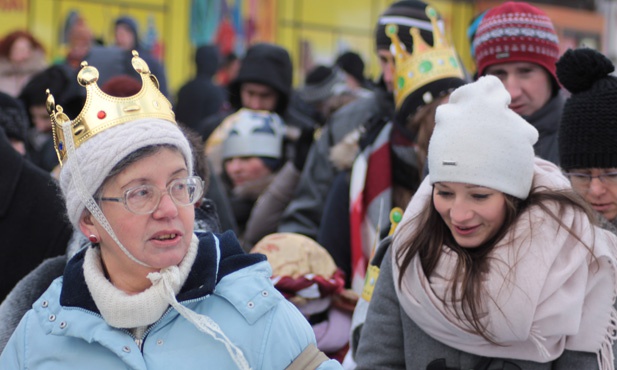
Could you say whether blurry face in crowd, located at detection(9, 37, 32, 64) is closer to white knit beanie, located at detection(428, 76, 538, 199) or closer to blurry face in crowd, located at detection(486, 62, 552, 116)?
blurry face in crowd, located at detection(486, 62, 552, 116)

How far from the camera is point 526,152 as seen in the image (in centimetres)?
318

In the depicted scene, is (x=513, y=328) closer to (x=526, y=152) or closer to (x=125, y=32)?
(x=526, y=152)

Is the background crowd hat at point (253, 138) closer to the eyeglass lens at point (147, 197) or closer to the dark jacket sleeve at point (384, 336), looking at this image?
the dark jacket sleeve at point (384, 336)

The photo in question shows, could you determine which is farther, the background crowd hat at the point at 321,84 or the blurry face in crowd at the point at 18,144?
the background crowd hat at the point at 321,84

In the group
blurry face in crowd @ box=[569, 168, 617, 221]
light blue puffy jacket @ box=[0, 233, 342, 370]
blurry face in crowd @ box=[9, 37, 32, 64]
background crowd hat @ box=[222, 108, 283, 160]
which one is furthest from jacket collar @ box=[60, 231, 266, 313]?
blurry face in crowd @ box=[9, 37, 32, 64]

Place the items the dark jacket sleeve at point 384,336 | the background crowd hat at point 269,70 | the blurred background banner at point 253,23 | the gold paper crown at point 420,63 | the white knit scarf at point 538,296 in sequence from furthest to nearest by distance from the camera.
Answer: the blurred background banner at point 253,23 → the background crowd hat at point 269,70 → the gold paper crown at point 420,63 → the dark jacket sleeve at point 384,336 → the white knit scarf at point 538,296

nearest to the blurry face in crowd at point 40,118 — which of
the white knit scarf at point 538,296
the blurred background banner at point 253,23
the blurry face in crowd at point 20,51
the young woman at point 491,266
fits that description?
the blurry face in crowd at point 20,51

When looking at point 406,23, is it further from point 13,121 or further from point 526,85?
point 13,121

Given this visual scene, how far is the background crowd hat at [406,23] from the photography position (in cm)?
505

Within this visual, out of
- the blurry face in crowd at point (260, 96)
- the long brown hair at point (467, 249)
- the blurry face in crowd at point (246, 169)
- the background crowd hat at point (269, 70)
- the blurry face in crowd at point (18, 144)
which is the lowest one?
the blurry face in crowd at point (246, 169)

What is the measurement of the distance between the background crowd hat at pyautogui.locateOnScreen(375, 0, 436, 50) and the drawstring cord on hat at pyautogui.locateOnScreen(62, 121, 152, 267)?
267cm

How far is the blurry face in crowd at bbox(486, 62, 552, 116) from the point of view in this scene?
4.33 m

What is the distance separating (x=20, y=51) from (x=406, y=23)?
397 centimetres

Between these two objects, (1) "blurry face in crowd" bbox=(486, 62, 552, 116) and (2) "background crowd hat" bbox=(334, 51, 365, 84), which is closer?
(1) "blurry face in crowd" bbox=(486, 62, 552, 116)
